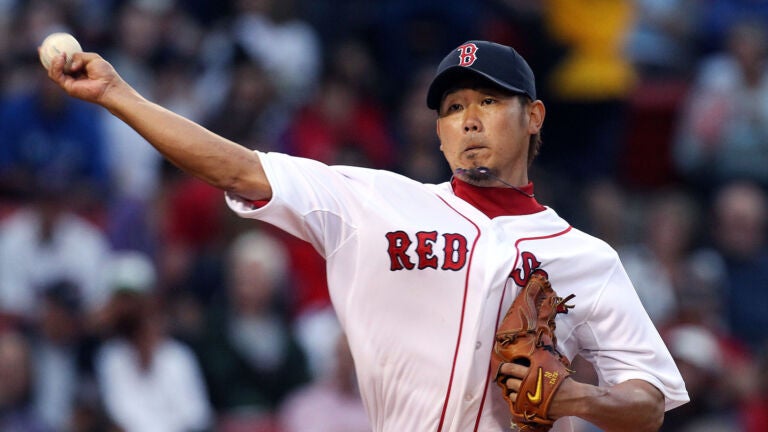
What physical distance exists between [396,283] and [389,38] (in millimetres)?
6792

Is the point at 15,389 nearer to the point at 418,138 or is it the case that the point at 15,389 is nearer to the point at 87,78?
the point at 418,138

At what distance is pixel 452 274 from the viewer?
3.83m

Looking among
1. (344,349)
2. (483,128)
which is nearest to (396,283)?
(483,128)

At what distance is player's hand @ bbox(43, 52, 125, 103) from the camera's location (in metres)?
3.56

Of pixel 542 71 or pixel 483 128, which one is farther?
pixel 542 71

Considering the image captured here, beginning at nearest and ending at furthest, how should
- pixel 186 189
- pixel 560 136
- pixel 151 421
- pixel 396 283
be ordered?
pixel 396 283 < pixel 151 421 < pixel 186 189 < pixel 560 136

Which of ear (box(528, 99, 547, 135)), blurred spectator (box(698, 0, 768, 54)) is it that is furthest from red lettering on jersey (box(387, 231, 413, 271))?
blurred spectator (box(698, 0, 768, 54))

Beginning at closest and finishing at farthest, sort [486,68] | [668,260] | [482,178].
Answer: [486,68], [482,178], [668,260]

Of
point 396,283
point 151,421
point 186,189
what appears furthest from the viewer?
point 186,189

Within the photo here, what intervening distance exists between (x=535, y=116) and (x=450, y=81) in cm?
34

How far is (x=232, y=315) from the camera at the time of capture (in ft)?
25.8

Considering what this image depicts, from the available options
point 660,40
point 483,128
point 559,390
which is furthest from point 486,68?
point 660,40

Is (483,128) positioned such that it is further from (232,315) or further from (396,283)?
(232,315)

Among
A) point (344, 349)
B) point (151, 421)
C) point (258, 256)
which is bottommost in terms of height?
point (151, 421)
